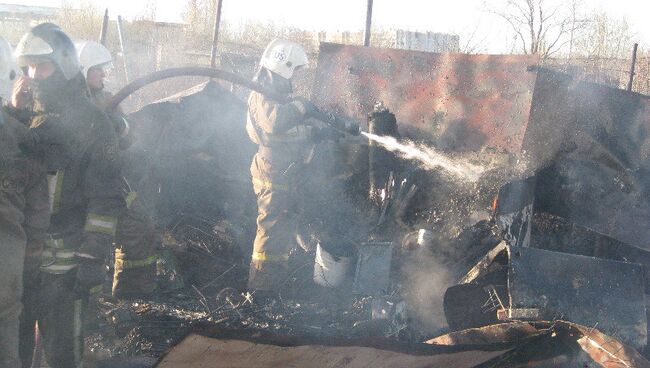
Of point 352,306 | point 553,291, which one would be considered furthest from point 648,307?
point 352,306

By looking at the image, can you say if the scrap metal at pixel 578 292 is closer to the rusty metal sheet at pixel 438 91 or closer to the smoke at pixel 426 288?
the smoke at pixel 426 288

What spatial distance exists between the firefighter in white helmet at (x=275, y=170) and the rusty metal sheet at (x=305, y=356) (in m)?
3.30

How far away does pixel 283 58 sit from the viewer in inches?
224

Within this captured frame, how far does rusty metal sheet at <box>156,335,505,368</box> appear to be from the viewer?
95.0 inches

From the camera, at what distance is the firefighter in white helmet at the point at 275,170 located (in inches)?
226

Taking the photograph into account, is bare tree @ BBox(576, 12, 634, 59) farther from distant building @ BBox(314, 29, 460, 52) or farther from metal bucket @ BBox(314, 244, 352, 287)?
metal bucket @ BBox(314, 244, 352, 287)

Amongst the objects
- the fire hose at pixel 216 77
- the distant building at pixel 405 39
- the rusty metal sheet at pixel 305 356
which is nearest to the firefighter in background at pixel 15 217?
the rusty metal sheet at pixel 305 356

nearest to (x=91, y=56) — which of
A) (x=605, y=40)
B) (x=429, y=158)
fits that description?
(x=429, y=158)

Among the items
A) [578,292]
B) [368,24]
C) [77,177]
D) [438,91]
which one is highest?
[368,24]

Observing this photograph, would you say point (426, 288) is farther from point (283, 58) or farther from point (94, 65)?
point (94, 65)

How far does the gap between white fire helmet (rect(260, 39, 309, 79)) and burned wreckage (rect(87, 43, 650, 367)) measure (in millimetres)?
1100

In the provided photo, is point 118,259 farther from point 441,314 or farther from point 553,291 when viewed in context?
point 553,291

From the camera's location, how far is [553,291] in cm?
408

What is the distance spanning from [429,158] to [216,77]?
237 cm
